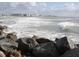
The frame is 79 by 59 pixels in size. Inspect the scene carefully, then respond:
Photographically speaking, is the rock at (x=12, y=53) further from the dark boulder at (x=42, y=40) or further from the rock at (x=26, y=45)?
the dark boulder at (x=42, y=40)

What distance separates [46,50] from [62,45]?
0.69ft

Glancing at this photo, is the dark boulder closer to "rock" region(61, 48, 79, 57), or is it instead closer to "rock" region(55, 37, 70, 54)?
"rock" region(55, 37, 70, 54)

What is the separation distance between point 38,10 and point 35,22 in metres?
0.16

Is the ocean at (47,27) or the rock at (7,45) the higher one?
the ocean at (47,27)

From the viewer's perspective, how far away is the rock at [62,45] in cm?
270

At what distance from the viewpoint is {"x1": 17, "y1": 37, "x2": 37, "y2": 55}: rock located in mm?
2764

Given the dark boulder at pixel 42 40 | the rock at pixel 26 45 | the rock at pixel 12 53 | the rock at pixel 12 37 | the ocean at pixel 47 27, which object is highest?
the ocean at pixel 47 27

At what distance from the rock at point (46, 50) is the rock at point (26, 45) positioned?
0.06 meters

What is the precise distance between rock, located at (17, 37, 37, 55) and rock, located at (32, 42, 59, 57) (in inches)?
2.3

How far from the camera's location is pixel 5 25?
111 inches

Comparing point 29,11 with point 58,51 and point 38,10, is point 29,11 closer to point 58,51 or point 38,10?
point 38,10

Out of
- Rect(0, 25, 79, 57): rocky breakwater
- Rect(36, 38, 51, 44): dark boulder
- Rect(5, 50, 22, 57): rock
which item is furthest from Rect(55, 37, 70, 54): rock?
Rect(5, 50, 22, 57): rock

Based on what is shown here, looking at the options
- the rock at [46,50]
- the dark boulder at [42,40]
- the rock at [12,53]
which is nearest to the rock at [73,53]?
the rock at [46,50]

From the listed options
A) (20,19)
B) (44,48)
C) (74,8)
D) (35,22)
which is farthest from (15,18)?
(74,8)
